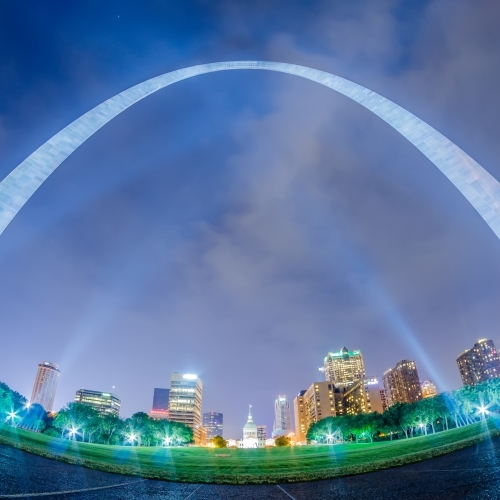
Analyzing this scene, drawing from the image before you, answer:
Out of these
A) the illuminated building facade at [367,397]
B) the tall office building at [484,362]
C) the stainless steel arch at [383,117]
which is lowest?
the stainless steel arch at [383,117]

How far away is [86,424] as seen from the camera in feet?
205

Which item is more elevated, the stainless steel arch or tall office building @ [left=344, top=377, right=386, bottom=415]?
tall office building @ [left=344, top=377, right=386, bottom=415]

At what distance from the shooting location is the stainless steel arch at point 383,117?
10.9 meters

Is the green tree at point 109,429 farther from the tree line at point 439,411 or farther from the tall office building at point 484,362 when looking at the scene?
the tall office building at point 484,362

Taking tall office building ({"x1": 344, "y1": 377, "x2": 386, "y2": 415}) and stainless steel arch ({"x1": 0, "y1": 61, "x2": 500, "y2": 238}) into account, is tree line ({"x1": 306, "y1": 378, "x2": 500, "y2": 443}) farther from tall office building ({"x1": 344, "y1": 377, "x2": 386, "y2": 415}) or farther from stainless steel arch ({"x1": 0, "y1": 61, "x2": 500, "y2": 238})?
tall office building ({"x1": 344, "y1": 377, "x2": 386, "y2": 415})

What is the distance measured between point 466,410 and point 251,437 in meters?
124

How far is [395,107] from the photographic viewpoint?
15.0 meters

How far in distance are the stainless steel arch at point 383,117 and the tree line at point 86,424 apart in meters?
56.6

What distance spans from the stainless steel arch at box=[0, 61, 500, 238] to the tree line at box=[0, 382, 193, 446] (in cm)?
5664

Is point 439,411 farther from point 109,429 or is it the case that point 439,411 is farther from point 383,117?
point 109,429

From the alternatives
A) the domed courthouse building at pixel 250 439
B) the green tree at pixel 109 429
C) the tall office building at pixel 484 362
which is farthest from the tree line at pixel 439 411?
the tall office building at pixel 484 362

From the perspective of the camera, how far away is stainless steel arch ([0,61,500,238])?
10.9 metres

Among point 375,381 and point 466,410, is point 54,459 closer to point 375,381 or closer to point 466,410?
point 466,410

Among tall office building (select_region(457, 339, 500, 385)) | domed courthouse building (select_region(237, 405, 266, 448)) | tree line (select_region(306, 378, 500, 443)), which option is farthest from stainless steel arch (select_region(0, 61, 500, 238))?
tall office building (select_region(457, 339, 500, 385))
